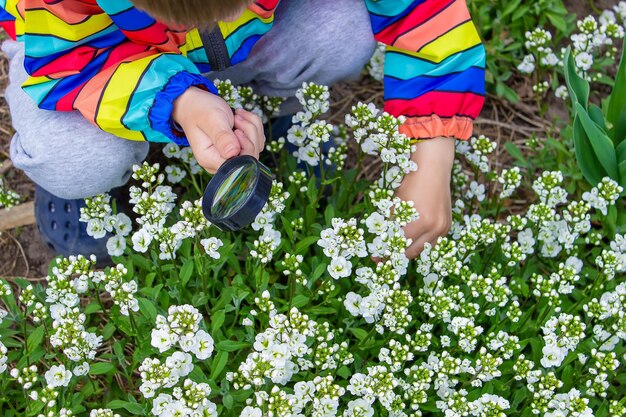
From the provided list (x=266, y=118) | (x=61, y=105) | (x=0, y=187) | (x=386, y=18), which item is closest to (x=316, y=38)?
Result: (x=386, y=18)

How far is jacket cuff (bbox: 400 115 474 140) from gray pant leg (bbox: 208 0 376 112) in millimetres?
393

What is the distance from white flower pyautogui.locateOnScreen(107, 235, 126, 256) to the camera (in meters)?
2.78

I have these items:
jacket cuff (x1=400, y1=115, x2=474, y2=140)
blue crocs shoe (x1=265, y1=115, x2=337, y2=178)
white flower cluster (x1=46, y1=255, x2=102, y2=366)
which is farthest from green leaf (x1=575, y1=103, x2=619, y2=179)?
white flower cluster (x1=46, y1=255, x2=102, y2=366)

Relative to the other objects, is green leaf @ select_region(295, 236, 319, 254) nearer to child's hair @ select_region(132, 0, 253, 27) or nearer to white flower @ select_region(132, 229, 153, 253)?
white flower @ select_region(132, 229, 153, 253)

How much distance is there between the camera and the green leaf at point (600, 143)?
2.91 metres

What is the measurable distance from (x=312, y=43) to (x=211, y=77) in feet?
1.51

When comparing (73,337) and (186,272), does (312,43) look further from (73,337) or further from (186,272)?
(73,337)

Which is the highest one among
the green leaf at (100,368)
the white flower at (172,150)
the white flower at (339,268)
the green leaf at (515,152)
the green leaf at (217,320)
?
the green leaf at (515,152)

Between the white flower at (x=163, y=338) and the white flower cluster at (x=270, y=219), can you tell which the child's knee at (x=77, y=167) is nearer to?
the white flower cluster at (x=270, y=219)

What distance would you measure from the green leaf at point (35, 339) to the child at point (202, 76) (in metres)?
0.52

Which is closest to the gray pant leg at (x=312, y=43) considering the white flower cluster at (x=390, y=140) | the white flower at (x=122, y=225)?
the white flower cluster at (x=390, y=140)

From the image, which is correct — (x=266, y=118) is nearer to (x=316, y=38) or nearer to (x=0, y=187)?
(x=316, y=38)

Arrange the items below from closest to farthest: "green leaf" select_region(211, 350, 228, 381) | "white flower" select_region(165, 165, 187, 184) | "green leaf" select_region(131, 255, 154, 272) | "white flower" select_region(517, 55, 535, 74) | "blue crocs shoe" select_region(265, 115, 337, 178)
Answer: "green leaf" select_region(211, 350, 228, 381) → "green leaf" select_region(131, 255, 154, 272) → "white flower" select_region(165, 165, 187, 184) → "blue crocs shoe" select_region(265, 115, 337, 178) → "white flower" select_region(517, 55, 535, 74)

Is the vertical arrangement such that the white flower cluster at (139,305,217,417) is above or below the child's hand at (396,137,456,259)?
below
